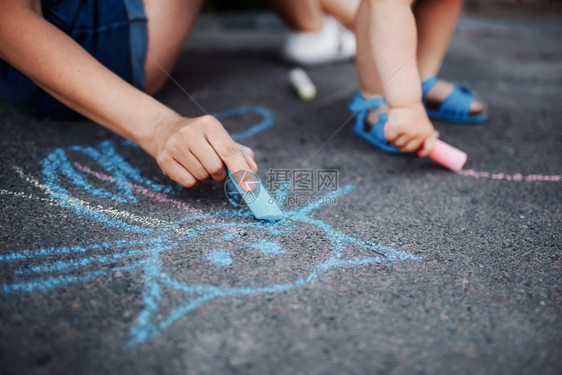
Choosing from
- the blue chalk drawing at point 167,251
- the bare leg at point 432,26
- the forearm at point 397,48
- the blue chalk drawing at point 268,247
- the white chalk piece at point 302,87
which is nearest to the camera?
the blue chalk drawing at point 167,251

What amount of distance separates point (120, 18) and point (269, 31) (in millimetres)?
1653

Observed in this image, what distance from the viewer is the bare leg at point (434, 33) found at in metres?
1.47

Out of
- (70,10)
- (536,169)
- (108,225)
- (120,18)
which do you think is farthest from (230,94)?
(536,169)

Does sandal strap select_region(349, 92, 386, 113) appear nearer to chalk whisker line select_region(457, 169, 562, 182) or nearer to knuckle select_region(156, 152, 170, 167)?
chalk whisker line select_region(457, 169, 562, 182)

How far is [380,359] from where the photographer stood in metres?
0.66

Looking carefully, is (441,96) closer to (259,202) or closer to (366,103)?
(366,103)

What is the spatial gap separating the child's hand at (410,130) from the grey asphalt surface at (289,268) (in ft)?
0.32

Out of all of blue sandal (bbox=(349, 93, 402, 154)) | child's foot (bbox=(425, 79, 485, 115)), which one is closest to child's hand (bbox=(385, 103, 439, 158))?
blue sandal (bbox=(349, 93, 402, 154))

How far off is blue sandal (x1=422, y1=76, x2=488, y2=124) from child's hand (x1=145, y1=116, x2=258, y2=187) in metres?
0.89

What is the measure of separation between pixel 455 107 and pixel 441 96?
0.07m

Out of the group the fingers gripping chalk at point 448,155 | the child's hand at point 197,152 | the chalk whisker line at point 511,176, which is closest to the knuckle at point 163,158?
the child's hand at point 197,152

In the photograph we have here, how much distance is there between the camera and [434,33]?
149 cm

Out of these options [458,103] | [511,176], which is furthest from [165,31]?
[511,176]

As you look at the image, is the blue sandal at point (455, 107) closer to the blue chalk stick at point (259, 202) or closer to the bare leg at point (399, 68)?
the bare leg at point (399, 68)
